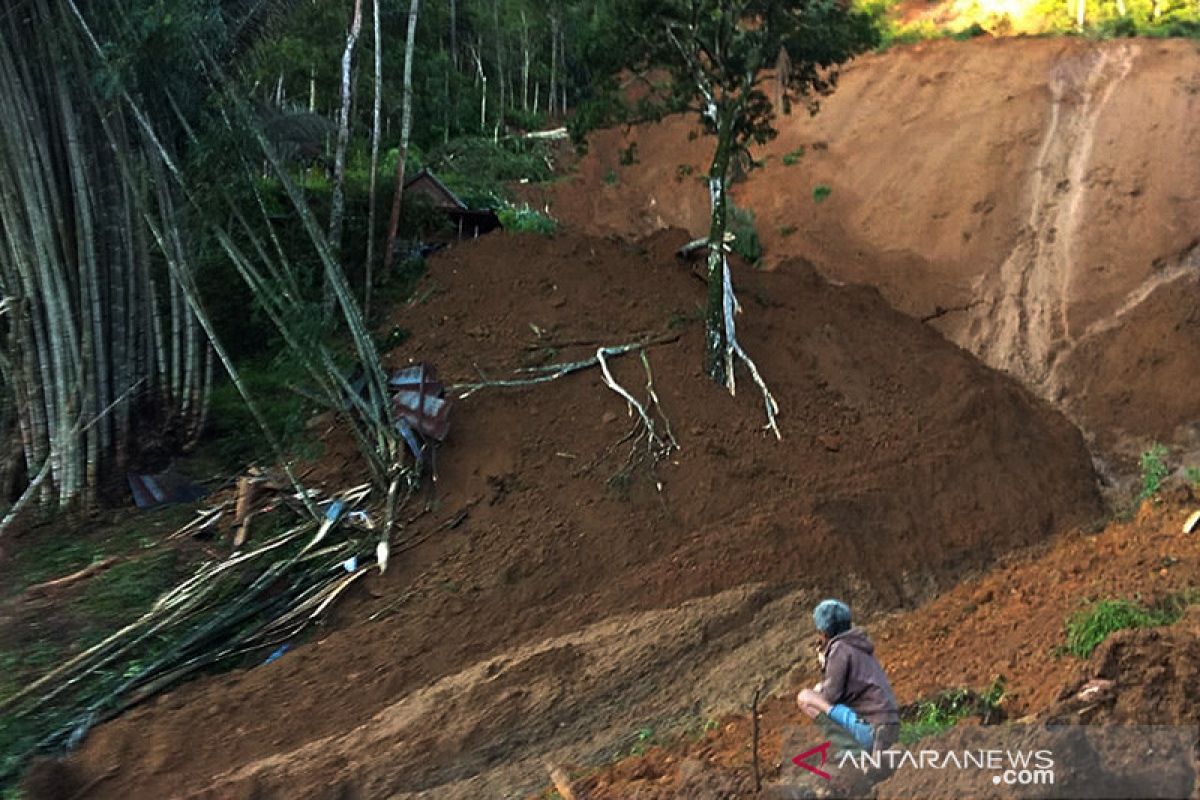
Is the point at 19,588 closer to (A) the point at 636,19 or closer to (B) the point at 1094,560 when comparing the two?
(A) the point at 636,19

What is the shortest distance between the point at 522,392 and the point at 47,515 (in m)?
3.76

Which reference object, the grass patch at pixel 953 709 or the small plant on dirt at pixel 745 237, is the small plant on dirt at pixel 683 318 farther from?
the grass patch at pixel 953 709

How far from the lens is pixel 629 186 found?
656 inches

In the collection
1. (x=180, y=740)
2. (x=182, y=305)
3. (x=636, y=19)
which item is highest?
(x=636, y=19)

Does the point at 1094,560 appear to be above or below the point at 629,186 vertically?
below

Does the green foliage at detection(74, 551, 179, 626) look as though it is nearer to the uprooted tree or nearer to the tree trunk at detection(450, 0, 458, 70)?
the uprooted tree

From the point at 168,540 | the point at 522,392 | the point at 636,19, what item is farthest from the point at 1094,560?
the point at 168,540

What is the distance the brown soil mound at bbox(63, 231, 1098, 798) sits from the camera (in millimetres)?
5828

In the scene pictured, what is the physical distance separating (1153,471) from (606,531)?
4.60 metres

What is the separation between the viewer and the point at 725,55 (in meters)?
9.29

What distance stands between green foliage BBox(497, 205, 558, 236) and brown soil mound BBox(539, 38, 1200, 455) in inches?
52.6

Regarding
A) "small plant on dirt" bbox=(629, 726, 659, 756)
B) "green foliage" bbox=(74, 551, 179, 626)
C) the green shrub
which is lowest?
"small plant on dirt" bbox=(629, 726, 659, 756)

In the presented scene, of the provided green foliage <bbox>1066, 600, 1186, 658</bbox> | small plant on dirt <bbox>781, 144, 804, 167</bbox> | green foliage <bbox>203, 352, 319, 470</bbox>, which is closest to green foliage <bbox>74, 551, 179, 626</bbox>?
green foliage <bbox>203, 352, 319, 470</bbox>

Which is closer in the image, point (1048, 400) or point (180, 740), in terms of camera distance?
Result: point (180, 740)
